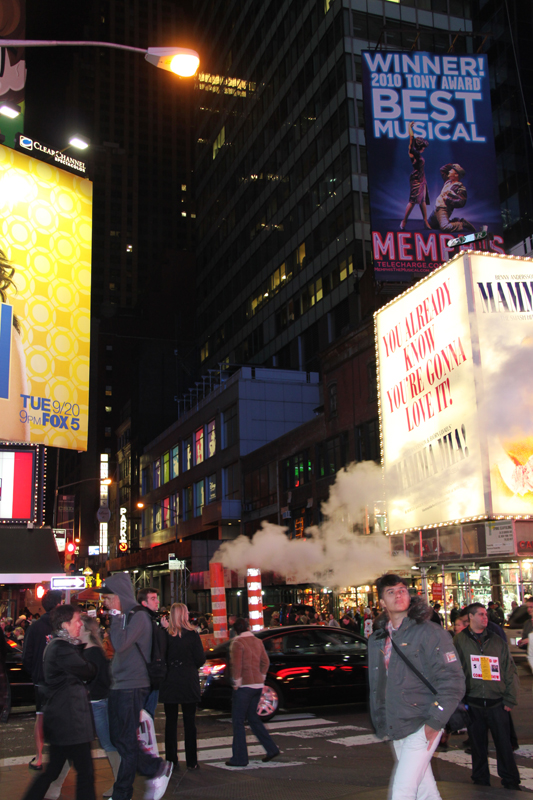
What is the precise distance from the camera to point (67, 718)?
5.58m

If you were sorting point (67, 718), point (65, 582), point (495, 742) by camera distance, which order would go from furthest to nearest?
point (65, 582) → point (495, 742) → point (67, 718)

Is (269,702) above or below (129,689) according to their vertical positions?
below

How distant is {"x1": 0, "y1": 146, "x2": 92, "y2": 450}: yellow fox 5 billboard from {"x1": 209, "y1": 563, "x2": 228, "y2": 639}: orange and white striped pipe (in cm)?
797

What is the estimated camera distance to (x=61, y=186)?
56.0ft

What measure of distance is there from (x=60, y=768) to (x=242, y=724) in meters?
3.59

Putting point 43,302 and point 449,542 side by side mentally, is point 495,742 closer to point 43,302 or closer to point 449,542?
point 43,302

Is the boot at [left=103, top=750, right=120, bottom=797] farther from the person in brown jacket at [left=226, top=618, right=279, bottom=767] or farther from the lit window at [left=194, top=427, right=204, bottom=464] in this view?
the lit window at [left=194, top=427, right=204, bottom=464]

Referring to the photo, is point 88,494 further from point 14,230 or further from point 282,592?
point 14,230

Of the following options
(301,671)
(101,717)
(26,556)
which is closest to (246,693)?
(101,717)

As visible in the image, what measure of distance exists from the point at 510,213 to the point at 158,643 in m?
49.5

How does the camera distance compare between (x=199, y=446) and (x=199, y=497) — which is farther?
(x=199, y=446)

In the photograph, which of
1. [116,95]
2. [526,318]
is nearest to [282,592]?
[526,318]

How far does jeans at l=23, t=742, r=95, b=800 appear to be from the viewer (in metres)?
5.55

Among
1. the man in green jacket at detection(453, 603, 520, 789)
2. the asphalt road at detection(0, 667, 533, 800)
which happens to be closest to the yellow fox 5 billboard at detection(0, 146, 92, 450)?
the asphalt road at detection(0, 667, 533, 800)
